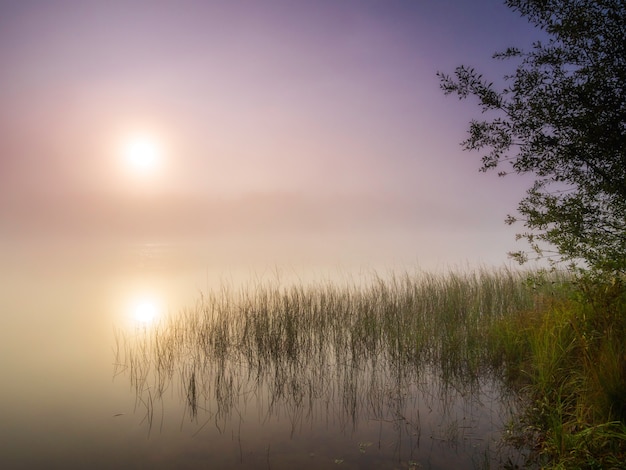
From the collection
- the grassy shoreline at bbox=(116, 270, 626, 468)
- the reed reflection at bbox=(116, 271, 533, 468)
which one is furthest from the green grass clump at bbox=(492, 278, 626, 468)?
the reed reflection at bbox=(116, 271, 533, 468)

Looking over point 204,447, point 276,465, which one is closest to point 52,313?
point 204,447

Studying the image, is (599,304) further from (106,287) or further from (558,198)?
(106,287)

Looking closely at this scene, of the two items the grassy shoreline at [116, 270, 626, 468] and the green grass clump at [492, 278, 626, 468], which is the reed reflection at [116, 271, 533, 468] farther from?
the green grass clump at [492, 278, 626, 468]

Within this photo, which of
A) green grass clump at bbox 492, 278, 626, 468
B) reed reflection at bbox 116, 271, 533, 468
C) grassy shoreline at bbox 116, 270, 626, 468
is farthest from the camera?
reed reflection at bbox 116, 271, 533, 468

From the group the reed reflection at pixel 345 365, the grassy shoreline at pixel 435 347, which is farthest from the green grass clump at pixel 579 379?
the reed reflection at pixel 345 365

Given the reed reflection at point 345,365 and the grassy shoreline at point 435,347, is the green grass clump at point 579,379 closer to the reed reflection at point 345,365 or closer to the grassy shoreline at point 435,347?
the grassy shoreline at point 435,347

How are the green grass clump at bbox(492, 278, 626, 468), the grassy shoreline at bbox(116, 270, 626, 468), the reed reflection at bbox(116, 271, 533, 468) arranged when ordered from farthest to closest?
the reed reflection at bbox(116, 271, 533, 468) < the grassy shoreline at bbox(116, 270, 626, 468) < the green grass clump at bbox(492, 278, 626, 468)

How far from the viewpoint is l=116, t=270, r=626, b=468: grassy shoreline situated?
15.0 ft

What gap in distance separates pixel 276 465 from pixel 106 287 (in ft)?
75.8

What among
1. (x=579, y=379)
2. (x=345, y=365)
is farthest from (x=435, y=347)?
(x=579, y=379)

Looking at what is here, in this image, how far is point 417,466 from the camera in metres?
4.48

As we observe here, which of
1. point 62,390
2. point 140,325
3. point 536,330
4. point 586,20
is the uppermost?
point 586,20

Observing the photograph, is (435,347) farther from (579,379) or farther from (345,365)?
(579,379)

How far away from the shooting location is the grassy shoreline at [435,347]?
4566mm
